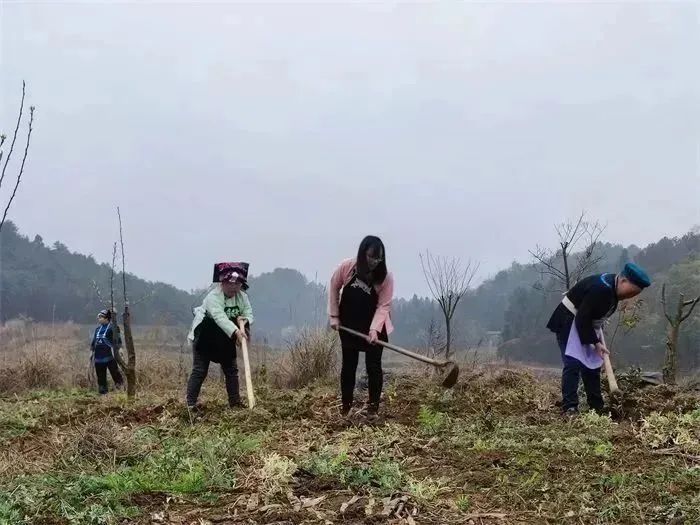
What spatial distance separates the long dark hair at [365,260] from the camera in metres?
5.30

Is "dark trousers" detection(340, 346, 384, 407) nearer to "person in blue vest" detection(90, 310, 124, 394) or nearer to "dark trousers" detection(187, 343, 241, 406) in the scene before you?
"dark trousers" detection(187, 343, 241, 406)

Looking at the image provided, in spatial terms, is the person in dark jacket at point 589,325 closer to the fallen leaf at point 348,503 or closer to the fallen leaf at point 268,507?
the fallen leaf at point 348,503

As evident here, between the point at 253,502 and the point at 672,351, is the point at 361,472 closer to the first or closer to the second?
the point at 253,502

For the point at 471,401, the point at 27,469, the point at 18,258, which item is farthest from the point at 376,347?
the point at 18,258

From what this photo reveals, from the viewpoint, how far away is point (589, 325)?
18.0 ft

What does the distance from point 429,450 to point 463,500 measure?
107 centimetres

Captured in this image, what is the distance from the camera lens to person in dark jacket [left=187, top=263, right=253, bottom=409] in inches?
239

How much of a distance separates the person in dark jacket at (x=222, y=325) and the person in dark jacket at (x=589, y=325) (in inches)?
114

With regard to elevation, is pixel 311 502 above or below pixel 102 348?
below

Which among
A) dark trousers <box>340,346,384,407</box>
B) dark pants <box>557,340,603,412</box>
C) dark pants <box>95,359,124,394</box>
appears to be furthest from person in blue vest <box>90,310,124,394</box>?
dark pants <box>557,340,603,412</box>

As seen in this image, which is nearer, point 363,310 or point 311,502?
point 311,502

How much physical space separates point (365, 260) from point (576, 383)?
2.15 meters

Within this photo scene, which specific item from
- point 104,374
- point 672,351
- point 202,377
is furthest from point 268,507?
point 104,374

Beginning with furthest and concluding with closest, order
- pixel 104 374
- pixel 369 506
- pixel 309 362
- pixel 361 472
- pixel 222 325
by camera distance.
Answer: pixel 104 374 → pixel 309 362 → pixel 222 325 → pixel 361 472 → pixel 369 506
